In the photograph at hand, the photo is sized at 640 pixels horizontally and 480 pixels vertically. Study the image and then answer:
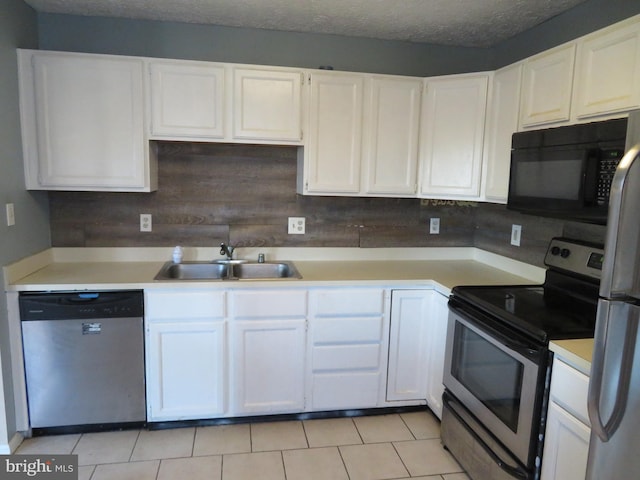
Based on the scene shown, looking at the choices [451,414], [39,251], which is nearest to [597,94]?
[451,414]

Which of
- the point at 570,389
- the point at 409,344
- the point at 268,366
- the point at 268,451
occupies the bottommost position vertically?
the point at 268,451

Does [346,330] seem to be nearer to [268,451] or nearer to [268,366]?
[268,366]

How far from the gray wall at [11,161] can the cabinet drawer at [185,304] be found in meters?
0.73

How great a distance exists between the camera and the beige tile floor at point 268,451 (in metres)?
2.19

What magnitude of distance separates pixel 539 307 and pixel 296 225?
1618 mm

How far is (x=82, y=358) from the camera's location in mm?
2367

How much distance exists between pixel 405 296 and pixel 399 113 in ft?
3.81

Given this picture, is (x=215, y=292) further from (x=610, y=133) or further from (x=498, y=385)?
(x=610, y=133)

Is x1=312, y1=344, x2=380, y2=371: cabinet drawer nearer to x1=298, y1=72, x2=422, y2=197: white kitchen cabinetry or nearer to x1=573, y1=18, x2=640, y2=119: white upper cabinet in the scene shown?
x1=298, y1=72, x2=422, y2=197: white kitchen cabinetry

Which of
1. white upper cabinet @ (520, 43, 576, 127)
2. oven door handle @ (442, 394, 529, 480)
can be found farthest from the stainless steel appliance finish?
white upper cabinet @ (520, 43, 576, 127)

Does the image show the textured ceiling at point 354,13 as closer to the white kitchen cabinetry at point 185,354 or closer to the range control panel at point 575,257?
the range control panel at point 575,257

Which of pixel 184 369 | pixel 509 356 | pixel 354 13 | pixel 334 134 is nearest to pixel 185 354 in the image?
pixel 184 369

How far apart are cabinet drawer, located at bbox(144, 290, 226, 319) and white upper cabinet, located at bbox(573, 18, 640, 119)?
6.61ft

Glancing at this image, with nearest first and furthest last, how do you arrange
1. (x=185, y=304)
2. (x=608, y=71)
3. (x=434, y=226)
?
1. (x=608, y=71)
2. (x=185, y=304)
3. (x=434, y=226)
